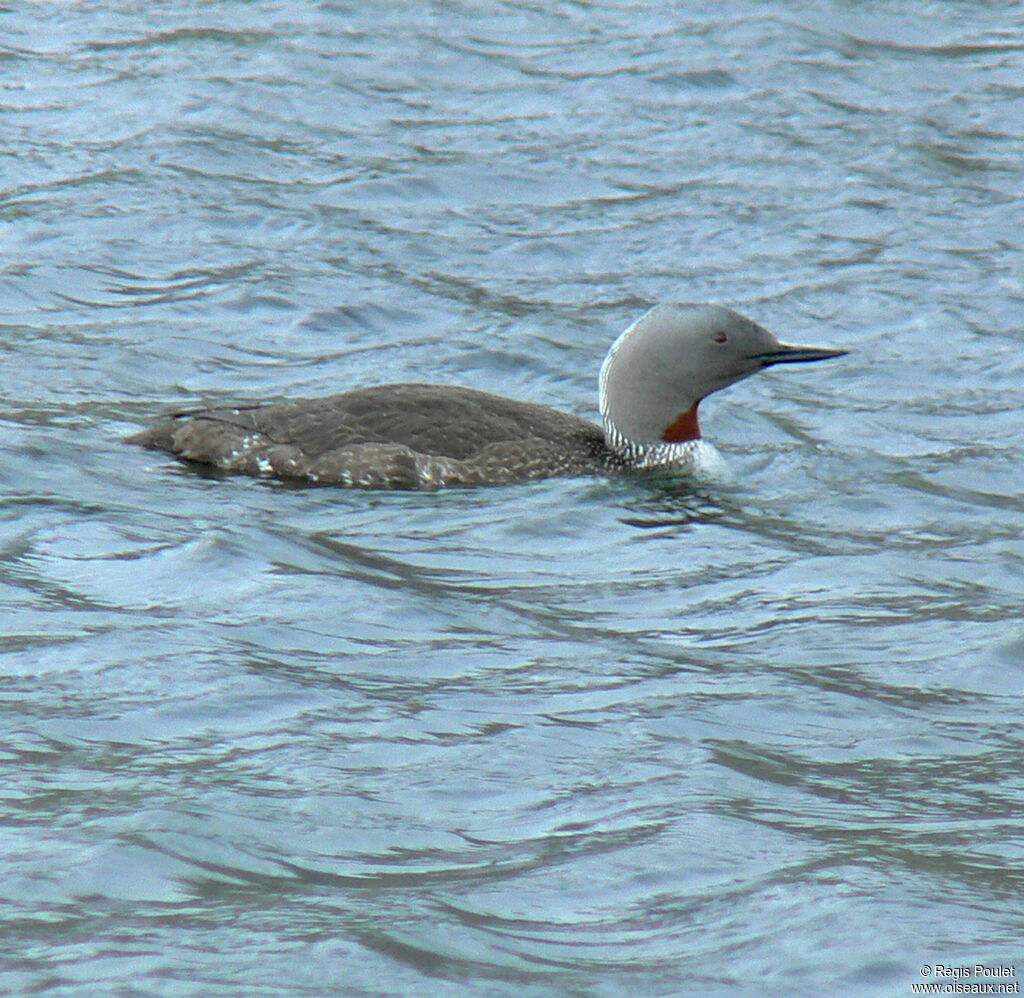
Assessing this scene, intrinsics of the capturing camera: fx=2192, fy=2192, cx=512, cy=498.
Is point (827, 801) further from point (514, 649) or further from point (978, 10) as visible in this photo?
point (978, 10)

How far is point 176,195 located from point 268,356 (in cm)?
258

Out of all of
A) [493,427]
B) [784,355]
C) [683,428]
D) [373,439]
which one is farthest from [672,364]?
[373,439]

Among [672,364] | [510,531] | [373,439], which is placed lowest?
[510,531]

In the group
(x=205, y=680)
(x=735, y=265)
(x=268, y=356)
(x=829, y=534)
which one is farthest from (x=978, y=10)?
(x=205, y=680)

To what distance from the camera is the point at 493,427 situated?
30.3 feet

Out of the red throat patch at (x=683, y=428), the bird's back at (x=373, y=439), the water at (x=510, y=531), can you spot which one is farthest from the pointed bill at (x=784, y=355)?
the bird's back at (x=373, y=439)

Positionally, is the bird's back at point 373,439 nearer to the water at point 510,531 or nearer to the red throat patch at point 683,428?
the water at point 510,531

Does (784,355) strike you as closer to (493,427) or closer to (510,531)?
(493,427)

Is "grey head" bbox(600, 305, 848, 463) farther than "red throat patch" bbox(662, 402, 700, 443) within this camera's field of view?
No

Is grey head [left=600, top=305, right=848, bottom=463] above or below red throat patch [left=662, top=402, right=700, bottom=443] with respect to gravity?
above

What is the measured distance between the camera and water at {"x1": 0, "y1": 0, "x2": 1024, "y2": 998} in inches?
205

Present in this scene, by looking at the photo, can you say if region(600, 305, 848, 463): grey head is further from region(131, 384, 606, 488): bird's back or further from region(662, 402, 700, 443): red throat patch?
region(131, 384, 606, 488): bird's back

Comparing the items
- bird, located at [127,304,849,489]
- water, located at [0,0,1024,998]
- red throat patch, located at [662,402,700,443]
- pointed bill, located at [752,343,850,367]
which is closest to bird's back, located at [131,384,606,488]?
bird, located at [127,304,849,489]

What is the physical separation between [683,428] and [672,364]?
0.31 m
